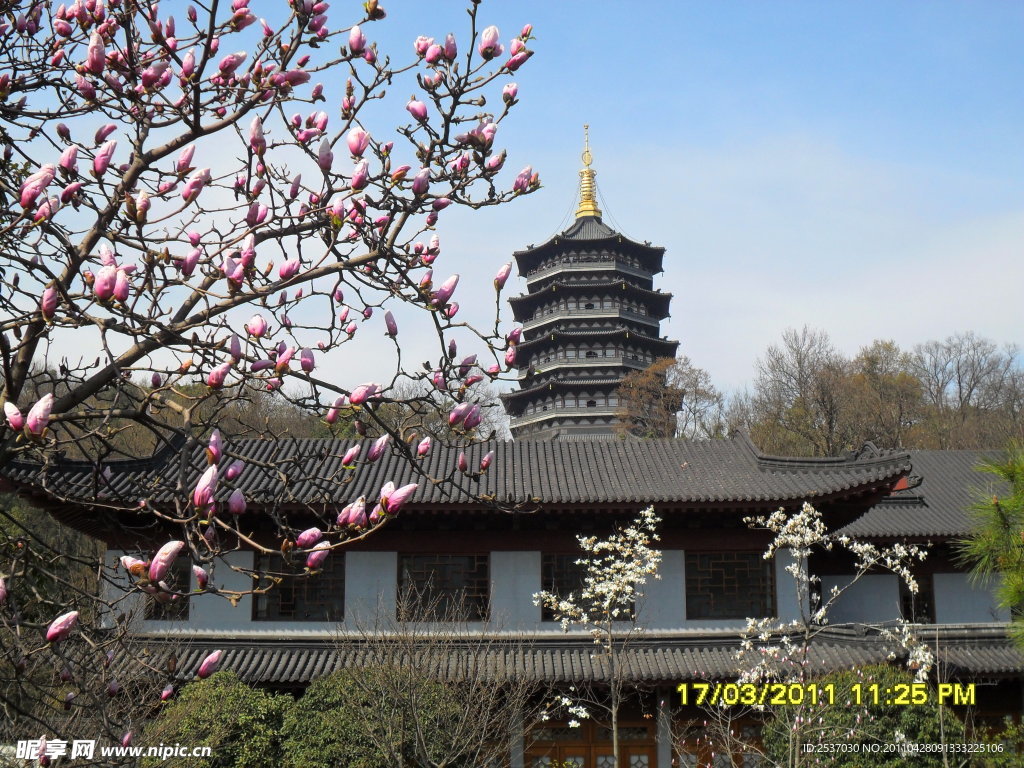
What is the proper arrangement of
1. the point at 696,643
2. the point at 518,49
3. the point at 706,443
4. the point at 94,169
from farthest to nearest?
the point at 706,443
the point at 696,643
the point at 518,49
the point at 94,169

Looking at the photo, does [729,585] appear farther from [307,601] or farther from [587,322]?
[587,322]

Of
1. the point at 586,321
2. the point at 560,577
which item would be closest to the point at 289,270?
the point at 560,577

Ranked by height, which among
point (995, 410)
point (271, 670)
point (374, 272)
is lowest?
point (271, 670)

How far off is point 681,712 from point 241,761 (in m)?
6.90

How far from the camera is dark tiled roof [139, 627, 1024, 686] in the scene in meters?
14.5

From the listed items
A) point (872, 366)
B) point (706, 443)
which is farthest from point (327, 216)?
point (872, 366)

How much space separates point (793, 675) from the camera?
13.7 m

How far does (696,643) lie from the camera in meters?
15.5

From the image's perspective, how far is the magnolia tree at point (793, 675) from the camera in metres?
12.6

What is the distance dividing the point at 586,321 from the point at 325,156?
3595 centimetres

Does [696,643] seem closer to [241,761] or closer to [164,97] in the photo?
[241,761]

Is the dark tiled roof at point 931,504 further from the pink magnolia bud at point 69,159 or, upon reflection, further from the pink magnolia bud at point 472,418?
the pink magnolia bud at point 69,159

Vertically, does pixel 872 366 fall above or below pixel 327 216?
above

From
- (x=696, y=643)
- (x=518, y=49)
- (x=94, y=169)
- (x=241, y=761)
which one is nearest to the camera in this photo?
(x=94, y=169)
